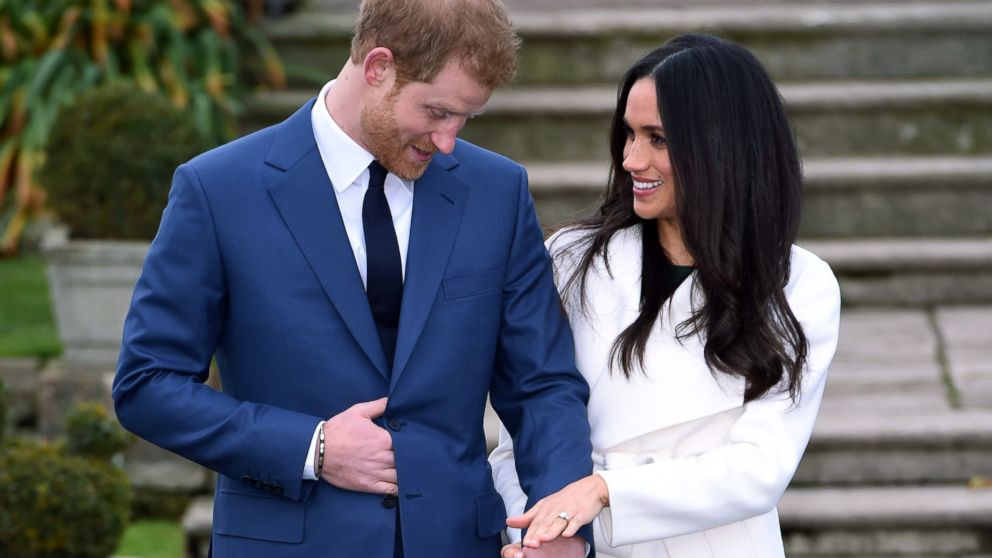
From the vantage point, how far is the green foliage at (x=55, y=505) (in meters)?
4.52

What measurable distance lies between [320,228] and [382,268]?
13 cm

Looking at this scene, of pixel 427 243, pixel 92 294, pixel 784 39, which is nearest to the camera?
pixel 427 243

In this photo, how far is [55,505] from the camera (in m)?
4.55

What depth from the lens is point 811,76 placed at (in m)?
7.09

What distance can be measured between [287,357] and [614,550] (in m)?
0.78

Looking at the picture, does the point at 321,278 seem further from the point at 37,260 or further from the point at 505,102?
the point at 37,260

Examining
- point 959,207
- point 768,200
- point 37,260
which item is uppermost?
point 768,200

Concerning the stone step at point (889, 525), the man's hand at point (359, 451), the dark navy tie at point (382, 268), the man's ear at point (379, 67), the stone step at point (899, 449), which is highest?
the man's ear at point (379, 67)

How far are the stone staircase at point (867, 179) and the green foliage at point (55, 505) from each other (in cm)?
133

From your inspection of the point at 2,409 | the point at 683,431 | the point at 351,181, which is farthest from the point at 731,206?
the point at 2,409

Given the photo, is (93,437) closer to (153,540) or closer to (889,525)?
(153,540)

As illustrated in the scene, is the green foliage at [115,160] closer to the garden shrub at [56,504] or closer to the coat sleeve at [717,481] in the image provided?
the garden shrub at [56,504]

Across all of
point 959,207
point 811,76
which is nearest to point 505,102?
point 811,76

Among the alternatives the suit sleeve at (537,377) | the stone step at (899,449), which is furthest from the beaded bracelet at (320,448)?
the stone step at (899,449)
